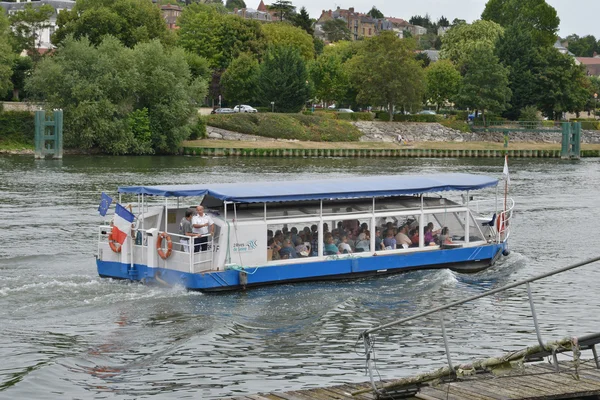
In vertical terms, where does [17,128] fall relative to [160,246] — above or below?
above

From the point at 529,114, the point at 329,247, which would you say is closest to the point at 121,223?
the point at 329,247

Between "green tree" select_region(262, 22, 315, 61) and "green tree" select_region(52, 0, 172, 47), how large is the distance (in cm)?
3673

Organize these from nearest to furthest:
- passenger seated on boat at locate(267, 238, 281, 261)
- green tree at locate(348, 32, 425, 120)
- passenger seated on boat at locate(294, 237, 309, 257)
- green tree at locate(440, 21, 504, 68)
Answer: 1. passenger seated on boat at locate(267, 238, 281, 261)
2. passenger seated on boat at locate(294, 237, 309, 257)
3. green tree at locate(348, 32, 425, 120)
4. green tree at locate(440, 21, 504, 68)

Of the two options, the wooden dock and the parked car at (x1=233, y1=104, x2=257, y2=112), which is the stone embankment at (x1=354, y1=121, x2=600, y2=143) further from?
the wooden dock

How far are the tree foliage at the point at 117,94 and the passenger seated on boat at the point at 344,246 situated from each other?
2361 inches

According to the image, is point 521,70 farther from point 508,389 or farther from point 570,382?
point 508,389

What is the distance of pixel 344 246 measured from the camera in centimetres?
3092

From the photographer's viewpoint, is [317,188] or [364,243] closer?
[317,188]

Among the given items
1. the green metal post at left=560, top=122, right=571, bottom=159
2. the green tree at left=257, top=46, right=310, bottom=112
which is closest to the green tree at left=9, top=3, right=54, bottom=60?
the green tree at left=257, top=46, right=310, bottom=112

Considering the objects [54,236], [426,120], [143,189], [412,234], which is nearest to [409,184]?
[412,234]

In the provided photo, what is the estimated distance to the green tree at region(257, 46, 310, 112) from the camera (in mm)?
117688

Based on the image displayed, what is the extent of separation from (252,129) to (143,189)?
258 feet

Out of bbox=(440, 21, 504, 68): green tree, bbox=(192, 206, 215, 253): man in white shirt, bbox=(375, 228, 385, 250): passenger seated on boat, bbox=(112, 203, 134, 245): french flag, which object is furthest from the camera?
bbox=(440, 21, 504, 68): green tree

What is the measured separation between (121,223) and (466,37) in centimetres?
14511
